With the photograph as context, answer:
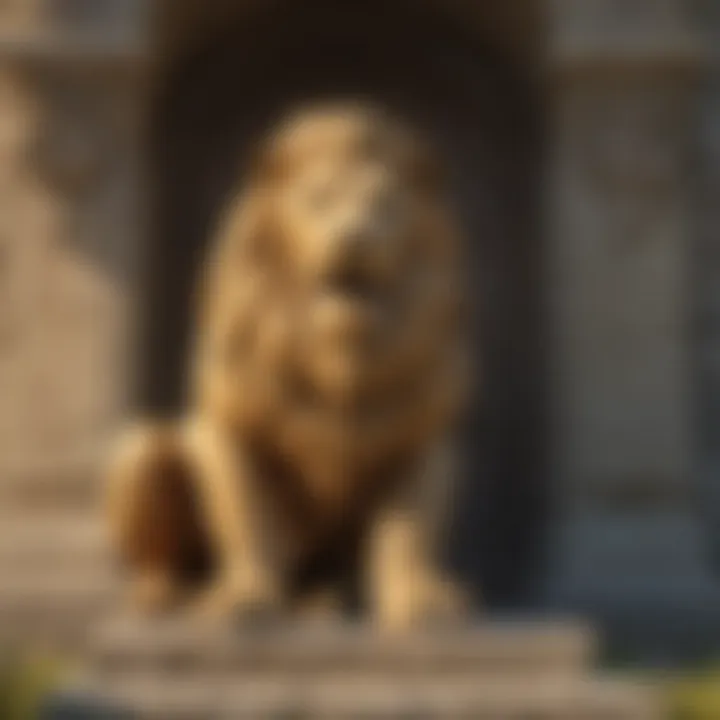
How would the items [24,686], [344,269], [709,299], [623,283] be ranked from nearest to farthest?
[344,269] < [24,686] < [623,283] < [709,299]

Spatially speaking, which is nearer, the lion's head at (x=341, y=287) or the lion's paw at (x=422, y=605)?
the lion's paw at (x=422, y=605)

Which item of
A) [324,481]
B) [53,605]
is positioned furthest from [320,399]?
[53,605]

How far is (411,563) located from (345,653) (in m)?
0.48

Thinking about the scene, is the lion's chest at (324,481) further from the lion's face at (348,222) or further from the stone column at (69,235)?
the stone column at (69,235)

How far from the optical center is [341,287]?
445cm

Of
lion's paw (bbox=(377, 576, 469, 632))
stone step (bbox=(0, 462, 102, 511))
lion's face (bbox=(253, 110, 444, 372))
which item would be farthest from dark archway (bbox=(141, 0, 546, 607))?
lion's paw (bbox=(377, 576, 469, 632))

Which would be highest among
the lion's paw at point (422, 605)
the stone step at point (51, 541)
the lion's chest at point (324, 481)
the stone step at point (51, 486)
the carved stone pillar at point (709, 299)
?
the carved stone pillar at point (709, 299)

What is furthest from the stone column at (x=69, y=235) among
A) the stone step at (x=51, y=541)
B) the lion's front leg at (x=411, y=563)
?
the lion's front leg at (x=411, y=563)

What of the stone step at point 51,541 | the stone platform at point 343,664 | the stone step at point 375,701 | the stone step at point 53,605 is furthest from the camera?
the stone step at point 51,541

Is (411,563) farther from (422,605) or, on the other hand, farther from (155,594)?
(155,594)

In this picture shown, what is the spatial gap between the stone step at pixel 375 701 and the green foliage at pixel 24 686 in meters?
0.67

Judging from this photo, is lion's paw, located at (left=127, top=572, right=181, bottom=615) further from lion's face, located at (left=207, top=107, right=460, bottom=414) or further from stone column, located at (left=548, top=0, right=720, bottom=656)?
stone column, located at (left=548, top=0, right=720, bottom=656)

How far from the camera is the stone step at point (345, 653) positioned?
3951 mm

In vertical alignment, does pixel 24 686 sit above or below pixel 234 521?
below
